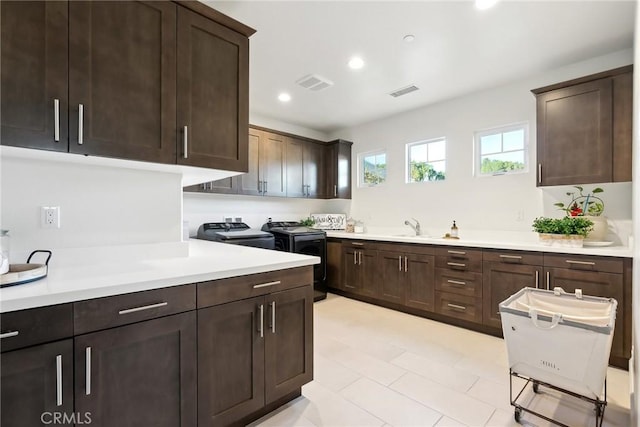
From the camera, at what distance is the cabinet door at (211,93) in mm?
1683

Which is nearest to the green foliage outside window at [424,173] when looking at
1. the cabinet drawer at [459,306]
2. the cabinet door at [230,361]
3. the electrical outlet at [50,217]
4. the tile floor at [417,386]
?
the cabinet drawer at [459,306]

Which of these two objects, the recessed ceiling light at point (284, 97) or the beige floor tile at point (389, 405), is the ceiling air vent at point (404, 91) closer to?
the recessed ceiling light at point (284, 97)

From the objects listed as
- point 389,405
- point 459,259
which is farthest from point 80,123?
point 459,259

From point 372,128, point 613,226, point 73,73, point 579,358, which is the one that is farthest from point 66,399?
point 372,128

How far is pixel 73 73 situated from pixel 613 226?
4132 millimetres

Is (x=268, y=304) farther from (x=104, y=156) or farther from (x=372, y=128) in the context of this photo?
(x=372, y=128)

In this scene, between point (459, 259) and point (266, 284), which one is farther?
point (459, 259)

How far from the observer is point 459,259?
125 inches

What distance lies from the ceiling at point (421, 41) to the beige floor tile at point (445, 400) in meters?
2.67

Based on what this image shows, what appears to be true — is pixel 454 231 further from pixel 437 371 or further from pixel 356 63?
pixel 356 63

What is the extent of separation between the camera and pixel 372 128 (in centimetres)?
485

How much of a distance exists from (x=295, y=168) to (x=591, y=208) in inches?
138

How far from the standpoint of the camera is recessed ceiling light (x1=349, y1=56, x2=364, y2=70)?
2.89m

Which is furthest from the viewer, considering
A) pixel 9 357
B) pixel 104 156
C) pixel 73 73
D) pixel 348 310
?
pixel 348 310
